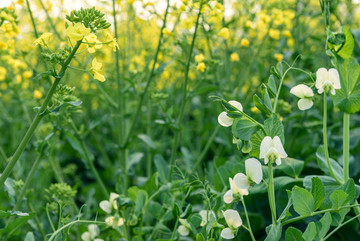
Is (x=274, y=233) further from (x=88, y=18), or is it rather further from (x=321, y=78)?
(x=88, y=18)

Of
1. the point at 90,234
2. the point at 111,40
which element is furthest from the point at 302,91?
the point at 90,234

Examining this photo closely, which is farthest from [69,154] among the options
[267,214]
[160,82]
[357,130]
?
[357,130]

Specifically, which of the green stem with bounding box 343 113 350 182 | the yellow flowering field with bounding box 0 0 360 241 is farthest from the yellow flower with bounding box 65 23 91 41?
the green stem with bounding box 343 113 350 182

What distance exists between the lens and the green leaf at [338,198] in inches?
39.2

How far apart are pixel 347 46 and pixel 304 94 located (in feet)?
0.71

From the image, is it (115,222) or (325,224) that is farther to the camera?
(115,222)

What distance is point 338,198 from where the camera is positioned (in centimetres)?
101

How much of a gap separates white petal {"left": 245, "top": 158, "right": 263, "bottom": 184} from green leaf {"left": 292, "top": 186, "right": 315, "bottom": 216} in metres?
0.10

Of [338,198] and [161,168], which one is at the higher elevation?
[338,198]

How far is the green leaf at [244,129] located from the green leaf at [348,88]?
40cm

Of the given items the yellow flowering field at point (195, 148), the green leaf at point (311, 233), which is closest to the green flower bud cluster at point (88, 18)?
the yellow flowering field at point (195, 148)

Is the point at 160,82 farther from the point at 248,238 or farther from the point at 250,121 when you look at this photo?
the point at 250,121

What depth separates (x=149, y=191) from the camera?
1582mm

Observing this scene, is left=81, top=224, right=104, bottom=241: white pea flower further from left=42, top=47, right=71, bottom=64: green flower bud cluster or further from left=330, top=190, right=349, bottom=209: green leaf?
left=330, top=190, right=349, bottom=209: green leaf
